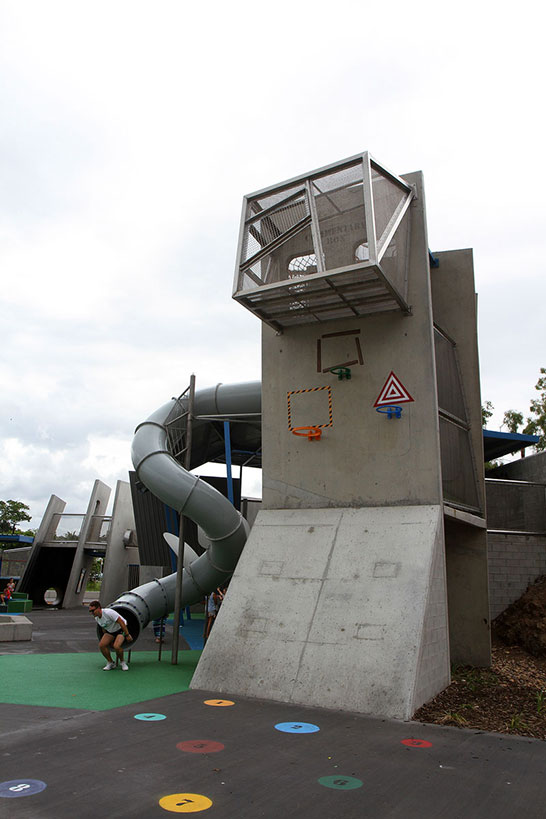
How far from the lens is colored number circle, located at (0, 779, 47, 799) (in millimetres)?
4152

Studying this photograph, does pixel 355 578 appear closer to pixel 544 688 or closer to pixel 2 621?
pixel 544 688

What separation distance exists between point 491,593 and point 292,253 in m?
8.90

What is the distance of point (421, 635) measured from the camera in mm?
7426

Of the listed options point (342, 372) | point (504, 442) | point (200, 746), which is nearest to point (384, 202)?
point (342, 372)

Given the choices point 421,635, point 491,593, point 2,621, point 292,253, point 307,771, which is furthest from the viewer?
point 2,621

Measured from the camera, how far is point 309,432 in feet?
33.8

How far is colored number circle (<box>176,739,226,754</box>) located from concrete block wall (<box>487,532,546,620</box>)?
9.60 metres

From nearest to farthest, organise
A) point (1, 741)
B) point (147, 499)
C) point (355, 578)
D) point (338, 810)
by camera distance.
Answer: point (338, 810), point (1, 741), point (355, 578), point (147, 499)

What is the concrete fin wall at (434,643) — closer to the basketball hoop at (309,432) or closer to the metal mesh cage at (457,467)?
the metal mesh cage at (457,467)

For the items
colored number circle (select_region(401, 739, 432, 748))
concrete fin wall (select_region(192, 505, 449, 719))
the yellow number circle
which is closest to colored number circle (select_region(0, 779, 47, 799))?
the yellow number circle

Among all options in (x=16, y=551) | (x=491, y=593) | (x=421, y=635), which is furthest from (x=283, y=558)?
(x=16, y=551)

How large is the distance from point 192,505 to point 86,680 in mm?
3774

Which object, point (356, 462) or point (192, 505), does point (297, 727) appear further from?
point (192, 505)

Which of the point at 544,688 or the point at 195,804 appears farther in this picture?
the point at 544,688
